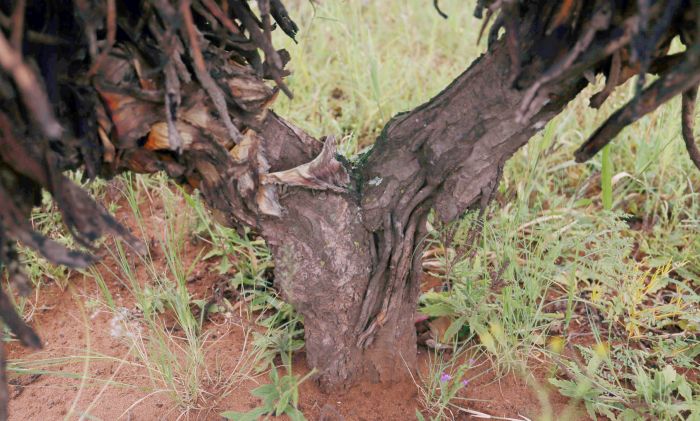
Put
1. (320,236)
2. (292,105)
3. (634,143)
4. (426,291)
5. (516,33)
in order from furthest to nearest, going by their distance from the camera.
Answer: (292,105) → (634,143) → (426,291) → (320,236) → (516,33)

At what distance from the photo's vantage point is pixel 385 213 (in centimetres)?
131

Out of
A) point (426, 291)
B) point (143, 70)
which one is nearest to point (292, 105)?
point (426, 291)

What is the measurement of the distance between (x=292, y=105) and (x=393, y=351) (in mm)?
1211

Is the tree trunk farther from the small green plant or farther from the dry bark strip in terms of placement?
the small green plant

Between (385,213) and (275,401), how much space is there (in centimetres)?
49

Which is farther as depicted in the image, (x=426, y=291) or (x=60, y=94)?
(x=426, y=291)

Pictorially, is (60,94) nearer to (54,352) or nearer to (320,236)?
(320,236)

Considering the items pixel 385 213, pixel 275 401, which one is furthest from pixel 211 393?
pixel 385 213

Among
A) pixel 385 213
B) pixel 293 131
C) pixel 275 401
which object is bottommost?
pixel 275 401

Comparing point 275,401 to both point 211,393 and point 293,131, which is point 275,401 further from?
point 293,131

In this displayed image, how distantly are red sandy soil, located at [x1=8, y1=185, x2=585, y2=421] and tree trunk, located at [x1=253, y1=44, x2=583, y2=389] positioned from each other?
0.21ft

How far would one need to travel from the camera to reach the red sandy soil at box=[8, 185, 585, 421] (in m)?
1.44

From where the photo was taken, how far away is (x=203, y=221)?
1.88m

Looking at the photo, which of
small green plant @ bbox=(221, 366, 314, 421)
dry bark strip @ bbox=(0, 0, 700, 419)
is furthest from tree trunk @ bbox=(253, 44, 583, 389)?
small green plant @ bbox=(221, 366, 314, 421)
